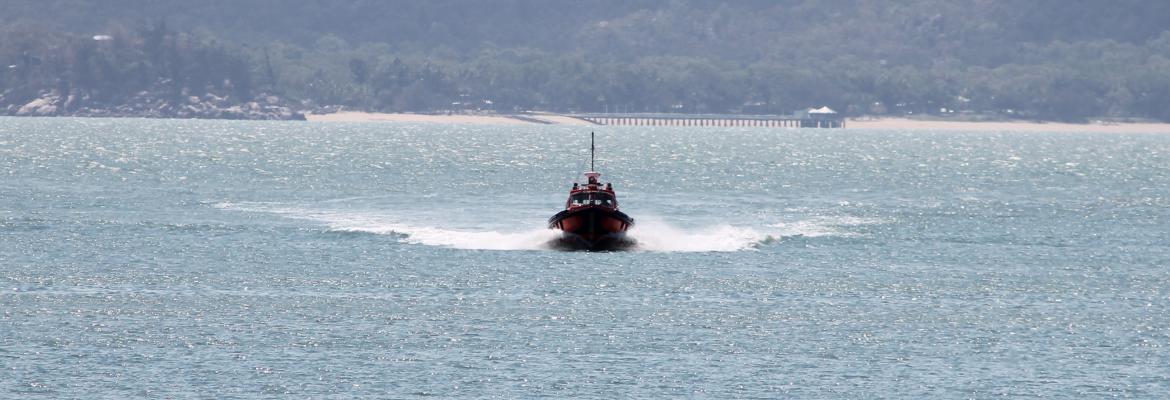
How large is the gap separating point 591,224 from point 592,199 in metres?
1.51

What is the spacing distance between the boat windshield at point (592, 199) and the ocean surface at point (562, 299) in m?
2.74

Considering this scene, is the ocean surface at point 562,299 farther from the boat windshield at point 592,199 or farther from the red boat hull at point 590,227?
the boat windshield at point 592,199

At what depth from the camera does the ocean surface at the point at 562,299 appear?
192 ft

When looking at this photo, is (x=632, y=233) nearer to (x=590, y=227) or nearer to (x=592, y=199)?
(x=592, y=199)

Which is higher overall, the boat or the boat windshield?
the boat windshield

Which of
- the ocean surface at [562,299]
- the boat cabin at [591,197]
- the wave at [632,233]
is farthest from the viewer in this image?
the wave at [632,233]

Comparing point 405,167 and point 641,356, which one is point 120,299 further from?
point 405,167

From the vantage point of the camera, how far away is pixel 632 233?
9844 centimetres

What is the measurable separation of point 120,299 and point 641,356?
68.3 ft

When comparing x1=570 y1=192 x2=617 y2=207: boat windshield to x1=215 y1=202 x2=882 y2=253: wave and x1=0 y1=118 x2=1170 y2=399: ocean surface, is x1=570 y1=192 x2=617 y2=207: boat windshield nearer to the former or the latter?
x1=215 y1=202 x2=882 y2=253: wave

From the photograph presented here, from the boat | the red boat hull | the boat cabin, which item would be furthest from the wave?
the boat cabin

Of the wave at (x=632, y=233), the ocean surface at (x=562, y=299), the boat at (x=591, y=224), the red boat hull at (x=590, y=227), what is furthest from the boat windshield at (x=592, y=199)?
the ocean surface at (x=562, y=299)

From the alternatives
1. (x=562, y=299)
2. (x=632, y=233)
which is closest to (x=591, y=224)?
(x=632, y=233)

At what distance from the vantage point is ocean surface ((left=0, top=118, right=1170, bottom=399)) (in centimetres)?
5850
